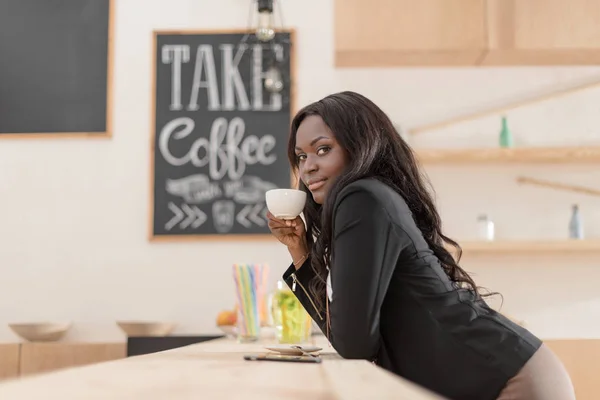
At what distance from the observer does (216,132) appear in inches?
152

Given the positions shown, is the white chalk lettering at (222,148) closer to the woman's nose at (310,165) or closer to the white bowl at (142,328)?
the white bowl at (142,328)

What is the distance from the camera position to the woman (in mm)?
1325

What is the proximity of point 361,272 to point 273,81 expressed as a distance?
2.56 m

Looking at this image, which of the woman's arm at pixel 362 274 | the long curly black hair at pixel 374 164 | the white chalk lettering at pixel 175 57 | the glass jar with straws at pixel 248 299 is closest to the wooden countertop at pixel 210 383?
the woman's arm at pixel 362 274

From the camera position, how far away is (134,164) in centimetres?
387

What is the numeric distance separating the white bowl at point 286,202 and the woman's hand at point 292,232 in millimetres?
38

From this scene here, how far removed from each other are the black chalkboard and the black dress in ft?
8.95

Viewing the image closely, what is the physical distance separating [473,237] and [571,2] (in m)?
1.20

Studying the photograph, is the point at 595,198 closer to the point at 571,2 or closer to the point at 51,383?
the point at 571,2

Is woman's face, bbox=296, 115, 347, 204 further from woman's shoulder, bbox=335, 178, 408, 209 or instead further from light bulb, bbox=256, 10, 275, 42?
light bulb, bbox=256, 10, 275, 42

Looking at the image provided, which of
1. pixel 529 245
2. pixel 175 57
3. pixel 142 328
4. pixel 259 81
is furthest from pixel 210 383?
pixel 175 57

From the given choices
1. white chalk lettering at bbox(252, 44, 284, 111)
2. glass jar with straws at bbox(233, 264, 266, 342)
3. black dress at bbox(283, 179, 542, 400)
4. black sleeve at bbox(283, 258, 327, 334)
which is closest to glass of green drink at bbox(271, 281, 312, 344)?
glass jar with straws at bbox(233, 264, 266, 342)

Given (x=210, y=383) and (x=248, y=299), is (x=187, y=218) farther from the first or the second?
(x=210, y=383)

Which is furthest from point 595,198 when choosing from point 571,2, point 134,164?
point 134,164
